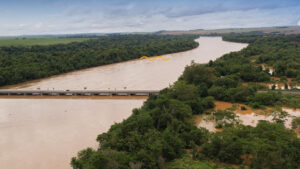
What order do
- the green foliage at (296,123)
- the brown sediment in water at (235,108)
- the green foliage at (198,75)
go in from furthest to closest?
the green foliage at (198,75) < the brown sediment in water at (235,108) < the green foliage at (296,123)

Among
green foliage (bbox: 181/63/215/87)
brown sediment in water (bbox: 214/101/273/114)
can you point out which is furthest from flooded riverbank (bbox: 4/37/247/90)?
brown sediment in water (bbox: 214/101/273/114)

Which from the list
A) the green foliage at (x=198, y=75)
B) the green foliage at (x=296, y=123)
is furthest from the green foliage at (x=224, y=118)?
the green foliage at (x=198, y=75)

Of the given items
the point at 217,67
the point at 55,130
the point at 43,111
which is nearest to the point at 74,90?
the point at 43,111

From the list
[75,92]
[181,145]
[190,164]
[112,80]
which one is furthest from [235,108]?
[112,80]

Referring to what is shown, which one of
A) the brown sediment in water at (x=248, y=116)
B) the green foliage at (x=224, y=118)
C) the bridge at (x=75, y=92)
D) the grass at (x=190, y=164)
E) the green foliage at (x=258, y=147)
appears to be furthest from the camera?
the bridge at (x=75, y=92)

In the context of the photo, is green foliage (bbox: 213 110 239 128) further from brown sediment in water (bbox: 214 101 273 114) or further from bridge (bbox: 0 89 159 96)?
bridge (bbox: 0 89 159 96)

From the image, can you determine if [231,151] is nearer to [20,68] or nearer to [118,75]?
[118,75]

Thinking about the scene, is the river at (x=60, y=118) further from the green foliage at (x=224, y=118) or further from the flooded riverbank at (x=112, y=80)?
the green foliage at (x=224, y=118)

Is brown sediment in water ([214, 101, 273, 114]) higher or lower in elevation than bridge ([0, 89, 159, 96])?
lower
